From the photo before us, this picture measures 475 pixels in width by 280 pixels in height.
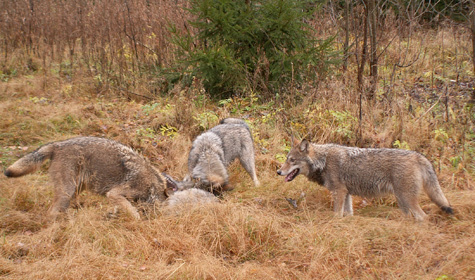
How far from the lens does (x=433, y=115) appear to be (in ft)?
28.6

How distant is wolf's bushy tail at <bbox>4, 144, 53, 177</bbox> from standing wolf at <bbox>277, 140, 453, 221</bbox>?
3.28 metres

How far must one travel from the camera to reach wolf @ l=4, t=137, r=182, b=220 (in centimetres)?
546

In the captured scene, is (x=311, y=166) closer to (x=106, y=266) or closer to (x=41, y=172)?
(x=106, y=266)

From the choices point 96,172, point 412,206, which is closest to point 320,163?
point 412,206

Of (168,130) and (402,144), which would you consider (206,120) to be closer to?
(168,130)

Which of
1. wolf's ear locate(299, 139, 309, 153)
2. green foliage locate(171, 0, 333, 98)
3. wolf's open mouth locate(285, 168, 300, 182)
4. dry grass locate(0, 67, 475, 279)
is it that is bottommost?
dry grass locate(0, 67, 475, 279)

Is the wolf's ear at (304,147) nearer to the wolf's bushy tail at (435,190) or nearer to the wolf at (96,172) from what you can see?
the wolf's bushy tail at (435,190)

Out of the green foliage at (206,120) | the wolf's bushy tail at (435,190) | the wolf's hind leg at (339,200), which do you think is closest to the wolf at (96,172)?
the wolf's hind leg at (339,200)

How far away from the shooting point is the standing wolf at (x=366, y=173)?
5277 mm

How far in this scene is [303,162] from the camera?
609 centimetres

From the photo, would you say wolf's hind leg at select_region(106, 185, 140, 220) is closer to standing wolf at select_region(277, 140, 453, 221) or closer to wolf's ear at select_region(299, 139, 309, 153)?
standing wolf at select_region(277, 140, 453, 221)

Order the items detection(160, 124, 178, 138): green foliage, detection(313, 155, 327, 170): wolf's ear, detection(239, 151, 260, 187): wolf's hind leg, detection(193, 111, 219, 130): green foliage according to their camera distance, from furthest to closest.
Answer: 1. detection(193, 111, 219, 130): green foliage
2. detection(160, 124, 178, 138): green foliage
3. detection(239, 151, 260, 187): wolf's hind leg
4. detection(313, 155, 327, 170): wolf's ear

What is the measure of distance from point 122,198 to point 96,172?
1.68ft

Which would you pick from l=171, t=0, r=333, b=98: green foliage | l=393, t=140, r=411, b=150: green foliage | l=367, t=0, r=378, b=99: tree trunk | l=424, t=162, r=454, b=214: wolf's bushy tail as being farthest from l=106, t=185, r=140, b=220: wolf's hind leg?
l=367, t=0, r=378, b=99: tree trunk
